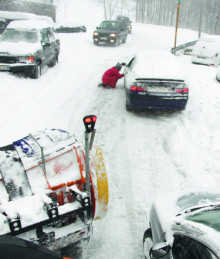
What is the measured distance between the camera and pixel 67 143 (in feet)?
10.6

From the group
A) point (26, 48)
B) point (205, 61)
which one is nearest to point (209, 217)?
point (26, 48)

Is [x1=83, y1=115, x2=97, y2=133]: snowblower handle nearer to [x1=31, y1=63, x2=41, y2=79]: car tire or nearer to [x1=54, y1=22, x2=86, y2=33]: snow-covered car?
[x1=31, y1=63, x2=41, y2=79]: car tire

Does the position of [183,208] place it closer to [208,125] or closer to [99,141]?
[99,141]

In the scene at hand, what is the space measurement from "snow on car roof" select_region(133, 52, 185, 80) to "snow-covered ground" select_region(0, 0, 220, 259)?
1.19 metres

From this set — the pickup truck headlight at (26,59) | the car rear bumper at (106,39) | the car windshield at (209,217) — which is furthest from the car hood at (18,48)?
the car rear bumper at (106,39)

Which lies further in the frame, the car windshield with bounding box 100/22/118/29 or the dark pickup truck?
the car windshield with bounding box 100/22/118/29

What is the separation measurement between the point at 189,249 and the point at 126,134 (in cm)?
417

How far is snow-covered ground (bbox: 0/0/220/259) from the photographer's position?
383 cm

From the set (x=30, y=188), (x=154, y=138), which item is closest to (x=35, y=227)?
(x=30, y=188)

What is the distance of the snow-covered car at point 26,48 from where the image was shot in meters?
9.73

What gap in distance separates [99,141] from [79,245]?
9.71ft

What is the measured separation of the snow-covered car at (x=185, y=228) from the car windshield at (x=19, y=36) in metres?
9.79

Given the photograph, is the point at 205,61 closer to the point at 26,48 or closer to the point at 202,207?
the point at 26,48

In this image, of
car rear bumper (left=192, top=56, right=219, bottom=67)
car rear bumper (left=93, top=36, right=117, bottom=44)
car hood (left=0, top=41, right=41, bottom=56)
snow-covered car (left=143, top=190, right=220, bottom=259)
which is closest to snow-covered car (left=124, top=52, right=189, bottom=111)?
snow-covered car (left=143, top=190, right=220, bottom=259)
